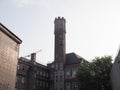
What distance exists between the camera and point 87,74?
1563 inches

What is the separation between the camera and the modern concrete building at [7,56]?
19.0 m

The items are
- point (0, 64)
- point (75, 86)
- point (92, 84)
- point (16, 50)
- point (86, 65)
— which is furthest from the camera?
point (75, 86)

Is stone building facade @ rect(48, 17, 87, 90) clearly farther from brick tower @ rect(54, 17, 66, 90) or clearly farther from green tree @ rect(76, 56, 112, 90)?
green tree @ rect(76, 56, 112, 90)

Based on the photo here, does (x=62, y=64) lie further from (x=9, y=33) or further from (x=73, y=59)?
(x=9, y=33)

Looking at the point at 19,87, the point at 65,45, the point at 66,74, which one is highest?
the point at 65,45

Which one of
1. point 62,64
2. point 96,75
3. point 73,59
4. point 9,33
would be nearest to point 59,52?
point 62,64

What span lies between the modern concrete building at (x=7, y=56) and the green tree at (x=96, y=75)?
67.8ft

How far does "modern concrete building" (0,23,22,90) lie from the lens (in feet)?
62.2

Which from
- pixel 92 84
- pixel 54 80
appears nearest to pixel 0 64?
pixel 92 84

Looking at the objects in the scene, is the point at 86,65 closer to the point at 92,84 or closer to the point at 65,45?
the point at 92,84

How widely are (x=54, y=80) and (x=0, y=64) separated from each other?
39.3m

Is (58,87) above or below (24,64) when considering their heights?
below

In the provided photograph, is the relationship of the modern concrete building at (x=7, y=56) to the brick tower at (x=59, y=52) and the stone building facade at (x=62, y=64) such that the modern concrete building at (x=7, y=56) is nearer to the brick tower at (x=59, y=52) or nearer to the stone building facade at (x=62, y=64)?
the stone building facade at (x=62, y=64)

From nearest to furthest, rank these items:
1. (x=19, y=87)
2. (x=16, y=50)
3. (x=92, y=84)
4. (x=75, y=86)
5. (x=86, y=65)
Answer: (x=16, y=50)
(x=92, y=84)
(x=86, y=65)
(x=19, y=87)
(x=75, y=86)
